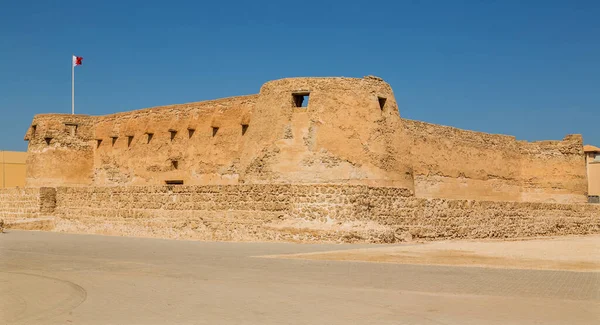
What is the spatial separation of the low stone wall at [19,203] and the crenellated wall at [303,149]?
2.53m

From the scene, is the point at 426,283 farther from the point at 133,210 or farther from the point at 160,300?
the point at 133,210

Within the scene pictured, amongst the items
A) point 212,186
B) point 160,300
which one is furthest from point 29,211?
point 160,300

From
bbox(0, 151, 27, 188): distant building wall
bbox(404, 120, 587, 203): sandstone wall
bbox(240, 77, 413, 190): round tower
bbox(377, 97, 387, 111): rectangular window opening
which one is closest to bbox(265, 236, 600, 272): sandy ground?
bbox(240, 77, 413, 190): round tower

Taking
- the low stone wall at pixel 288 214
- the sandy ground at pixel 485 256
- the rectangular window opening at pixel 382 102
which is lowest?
the sandy ground at pixel 485 256

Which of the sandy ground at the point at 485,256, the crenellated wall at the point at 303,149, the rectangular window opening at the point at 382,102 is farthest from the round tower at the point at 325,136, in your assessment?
the sandy ground at the point at 485,256

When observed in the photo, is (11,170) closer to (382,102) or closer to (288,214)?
(382,102)

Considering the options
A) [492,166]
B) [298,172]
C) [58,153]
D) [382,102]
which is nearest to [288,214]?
[298,172]

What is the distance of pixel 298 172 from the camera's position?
19.7 m

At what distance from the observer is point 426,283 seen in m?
9.27

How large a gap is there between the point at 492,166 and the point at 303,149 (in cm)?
1288

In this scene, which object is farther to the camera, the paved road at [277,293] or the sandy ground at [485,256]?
the sandy ground at [485,256]

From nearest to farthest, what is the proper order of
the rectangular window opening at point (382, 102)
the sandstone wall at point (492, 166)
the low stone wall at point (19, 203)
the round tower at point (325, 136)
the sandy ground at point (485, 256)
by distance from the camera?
the sandy ground at point (485, 256) < the round tower at point (325, 136) < the rectangular window opening at point (382, 102) < the low stone wall at point (19, 203) < the sandstone wall at point (492, 166)

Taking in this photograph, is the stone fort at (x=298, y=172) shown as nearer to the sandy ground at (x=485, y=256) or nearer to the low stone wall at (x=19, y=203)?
the low stone wall at (x=19, y=203)

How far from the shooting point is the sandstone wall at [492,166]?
1030 inches
